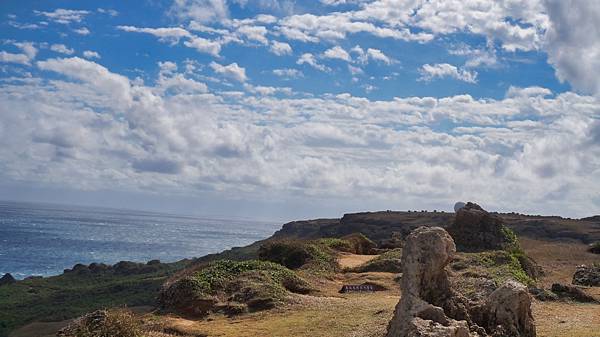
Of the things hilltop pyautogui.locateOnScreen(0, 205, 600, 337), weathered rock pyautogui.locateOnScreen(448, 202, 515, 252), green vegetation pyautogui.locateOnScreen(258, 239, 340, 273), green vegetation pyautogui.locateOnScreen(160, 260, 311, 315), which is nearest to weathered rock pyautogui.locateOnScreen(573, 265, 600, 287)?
hilltop pyautogui.locateOnScreen(0, 205, 600, 337)

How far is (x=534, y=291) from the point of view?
2566 centimetres

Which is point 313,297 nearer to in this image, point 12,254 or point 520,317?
point 520,317

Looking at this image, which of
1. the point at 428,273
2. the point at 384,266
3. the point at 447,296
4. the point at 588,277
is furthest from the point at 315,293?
the point at 588,277

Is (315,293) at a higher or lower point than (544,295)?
lower

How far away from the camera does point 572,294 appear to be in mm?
25984

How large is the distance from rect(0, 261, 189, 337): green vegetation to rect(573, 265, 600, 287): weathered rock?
3018cm

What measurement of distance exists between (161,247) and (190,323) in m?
154

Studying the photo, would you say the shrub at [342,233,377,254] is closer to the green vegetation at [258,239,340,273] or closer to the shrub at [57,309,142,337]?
the green vegetation at [258,239,340,273]

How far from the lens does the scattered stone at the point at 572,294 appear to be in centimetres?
2565

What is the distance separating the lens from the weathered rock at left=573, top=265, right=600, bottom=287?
3194cm

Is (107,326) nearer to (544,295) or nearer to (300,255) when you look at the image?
(544,295)

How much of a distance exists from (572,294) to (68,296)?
5132 cm

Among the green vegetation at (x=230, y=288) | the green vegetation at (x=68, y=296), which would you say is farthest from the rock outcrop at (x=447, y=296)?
the green vegetation at (x=68, y=296)

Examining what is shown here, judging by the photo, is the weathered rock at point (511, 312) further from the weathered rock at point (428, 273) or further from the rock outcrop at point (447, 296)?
the weathered rock at point (428, 273)
